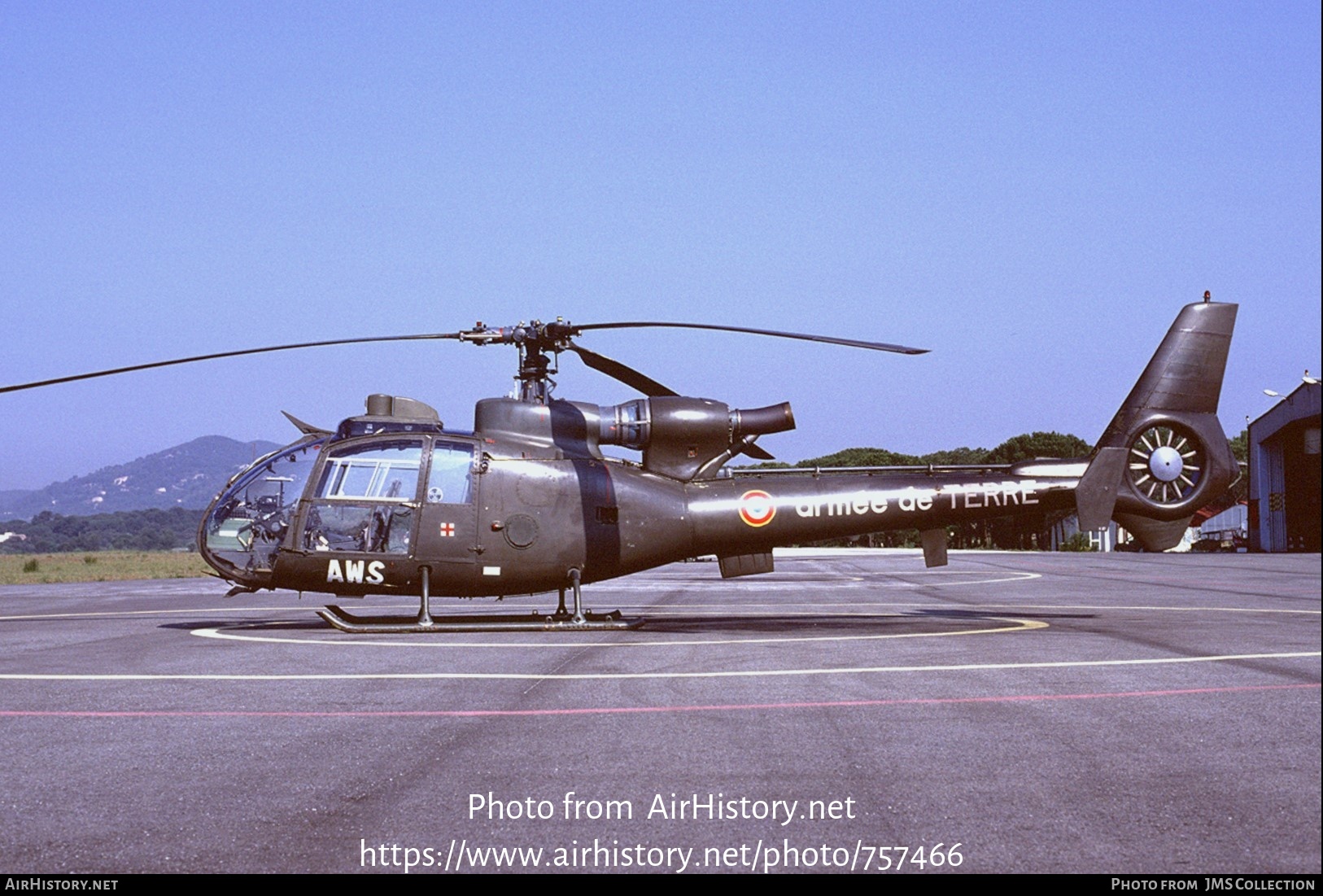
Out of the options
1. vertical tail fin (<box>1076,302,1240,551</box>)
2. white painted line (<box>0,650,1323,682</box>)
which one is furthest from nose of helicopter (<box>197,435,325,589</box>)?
vertical tail fin (<box>1076,302,1240,551</box>)

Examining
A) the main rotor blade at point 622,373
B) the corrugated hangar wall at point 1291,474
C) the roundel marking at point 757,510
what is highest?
the main rotor blade at point 622,373

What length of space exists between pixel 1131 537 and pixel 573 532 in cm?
882

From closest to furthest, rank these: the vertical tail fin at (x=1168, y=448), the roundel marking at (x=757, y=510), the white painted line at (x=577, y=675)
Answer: the white painted line at (x=577, y=675) < the vertical tail fin at (x=1168, y=448) < the roundel marking at (x=757, y=510)

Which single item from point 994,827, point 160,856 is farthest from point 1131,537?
point 160,856

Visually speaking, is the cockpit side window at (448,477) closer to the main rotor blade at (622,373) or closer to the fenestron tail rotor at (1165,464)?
the main rotor blade at (622,373)

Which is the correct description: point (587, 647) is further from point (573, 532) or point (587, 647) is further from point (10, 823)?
point (10, 823)

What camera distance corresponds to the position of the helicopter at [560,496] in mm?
17531

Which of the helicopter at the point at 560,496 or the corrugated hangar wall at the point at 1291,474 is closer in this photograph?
the corrugated hangar wall at the point at 1291,474

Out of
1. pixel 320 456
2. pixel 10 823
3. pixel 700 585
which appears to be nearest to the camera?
pixel 10 823

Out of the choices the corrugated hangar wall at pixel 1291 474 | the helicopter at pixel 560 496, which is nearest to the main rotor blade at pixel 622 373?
the helicopter at pixel 560 496

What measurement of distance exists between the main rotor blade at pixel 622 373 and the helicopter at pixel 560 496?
4 cm

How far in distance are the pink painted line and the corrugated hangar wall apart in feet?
28.3

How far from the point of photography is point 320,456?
699 inches
